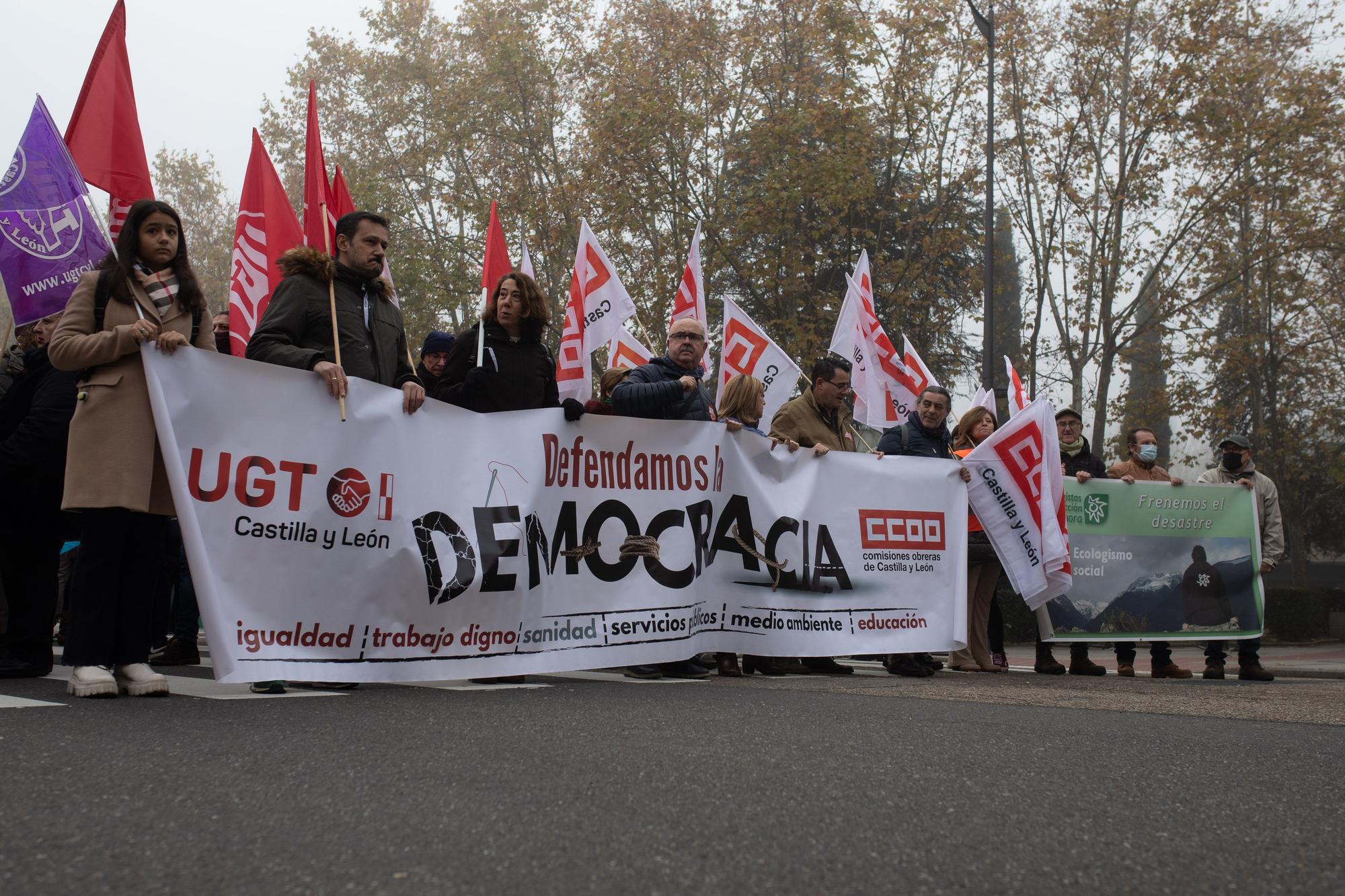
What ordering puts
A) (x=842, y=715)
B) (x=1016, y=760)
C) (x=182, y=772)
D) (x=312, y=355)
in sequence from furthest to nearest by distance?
(x=312, y=355) < (x=842, y=715) < (x=1016, y=760) < (x=182, y=772)

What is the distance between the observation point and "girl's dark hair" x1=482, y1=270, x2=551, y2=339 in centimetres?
662

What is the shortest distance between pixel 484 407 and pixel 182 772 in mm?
3558

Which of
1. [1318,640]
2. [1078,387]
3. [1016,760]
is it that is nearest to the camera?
[1016,760]

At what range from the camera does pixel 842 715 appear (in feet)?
16.3

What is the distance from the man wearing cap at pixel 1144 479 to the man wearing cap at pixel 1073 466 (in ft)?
0.53

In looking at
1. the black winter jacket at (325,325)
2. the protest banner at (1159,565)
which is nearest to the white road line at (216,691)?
the black winter jacket at (325,325)

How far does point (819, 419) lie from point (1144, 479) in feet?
10.1

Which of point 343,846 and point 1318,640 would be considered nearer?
point 343,846

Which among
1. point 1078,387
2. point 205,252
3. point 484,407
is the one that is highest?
point 205,252

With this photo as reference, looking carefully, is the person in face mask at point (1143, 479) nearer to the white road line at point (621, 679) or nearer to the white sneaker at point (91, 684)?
the white road line at point (621, 679)

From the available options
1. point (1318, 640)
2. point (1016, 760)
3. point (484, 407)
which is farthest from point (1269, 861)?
point (1318, 640)

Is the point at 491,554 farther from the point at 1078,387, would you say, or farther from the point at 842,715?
the point at 1078,387

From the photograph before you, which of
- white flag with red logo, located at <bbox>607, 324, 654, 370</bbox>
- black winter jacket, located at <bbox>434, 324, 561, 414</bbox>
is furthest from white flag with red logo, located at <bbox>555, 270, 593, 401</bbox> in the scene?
black winter jacket, located at <bbox>434, 324, 561, 414</bbox>

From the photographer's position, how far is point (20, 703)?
4.60 m
